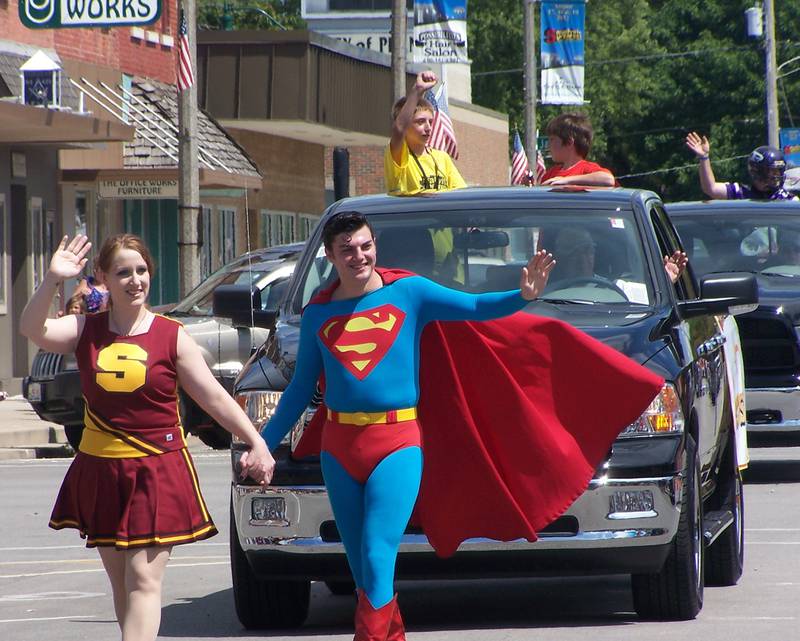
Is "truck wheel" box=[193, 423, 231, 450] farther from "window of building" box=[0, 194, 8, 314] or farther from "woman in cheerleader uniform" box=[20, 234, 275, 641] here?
"woman in cheerleader uniform" box=[20, 234, 275, 641]

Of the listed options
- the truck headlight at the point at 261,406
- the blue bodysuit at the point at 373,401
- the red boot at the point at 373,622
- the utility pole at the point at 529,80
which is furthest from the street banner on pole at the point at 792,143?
the red boot at the point at 373,622

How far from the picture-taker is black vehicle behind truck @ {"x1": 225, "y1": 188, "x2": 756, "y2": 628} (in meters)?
7.94

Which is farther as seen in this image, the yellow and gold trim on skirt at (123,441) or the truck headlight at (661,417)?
the truck headlight at (661,417)

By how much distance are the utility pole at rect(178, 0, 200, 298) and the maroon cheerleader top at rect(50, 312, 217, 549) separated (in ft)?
59.9

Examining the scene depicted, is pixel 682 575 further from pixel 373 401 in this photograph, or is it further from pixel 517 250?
pixel 373 401

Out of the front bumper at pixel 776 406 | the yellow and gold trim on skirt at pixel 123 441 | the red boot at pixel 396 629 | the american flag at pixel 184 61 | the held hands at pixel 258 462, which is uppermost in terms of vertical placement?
the american flag at pixel 184 61

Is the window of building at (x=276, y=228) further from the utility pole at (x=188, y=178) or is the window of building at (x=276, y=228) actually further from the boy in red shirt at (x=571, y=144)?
the boy in red shirt at (x=571, y=144)

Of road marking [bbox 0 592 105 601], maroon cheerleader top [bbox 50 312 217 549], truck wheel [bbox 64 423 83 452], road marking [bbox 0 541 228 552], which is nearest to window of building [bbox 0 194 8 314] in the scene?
truck wheel [bbox 64 423 83 452]

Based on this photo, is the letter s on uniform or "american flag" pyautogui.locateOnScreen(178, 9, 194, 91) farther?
"american flag" pyautogui.locateOnScreen(178, 9, 194, 91)

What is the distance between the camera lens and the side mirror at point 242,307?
29.9 ft

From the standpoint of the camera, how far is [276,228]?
4066cm

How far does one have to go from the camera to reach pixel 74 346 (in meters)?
6.72

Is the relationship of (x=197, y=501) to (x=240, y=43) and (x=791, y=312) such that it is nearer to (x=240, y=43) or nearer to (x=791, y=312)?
(x=791, y=312)

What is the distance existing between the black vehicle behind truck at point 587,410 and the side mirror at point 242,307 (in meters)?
0.12
